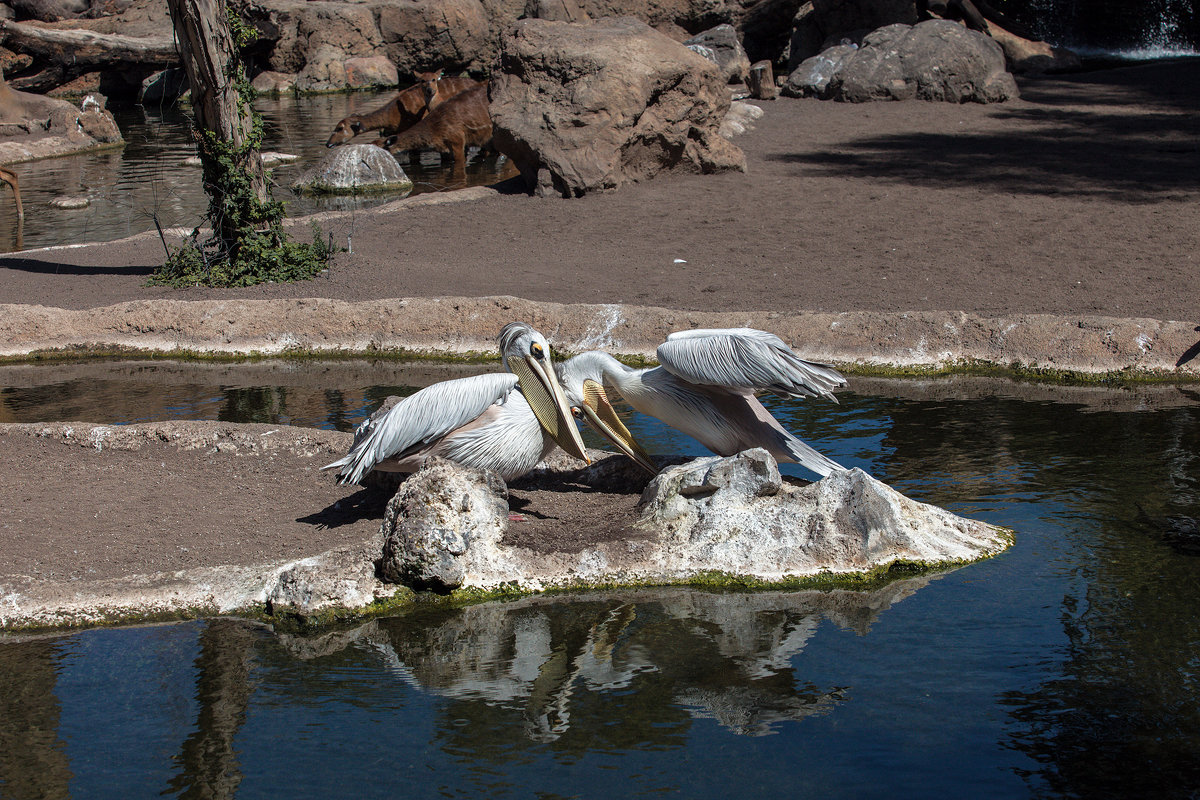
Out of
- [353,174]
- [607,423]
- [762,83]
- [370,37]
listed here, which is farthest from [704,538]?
[370,37]

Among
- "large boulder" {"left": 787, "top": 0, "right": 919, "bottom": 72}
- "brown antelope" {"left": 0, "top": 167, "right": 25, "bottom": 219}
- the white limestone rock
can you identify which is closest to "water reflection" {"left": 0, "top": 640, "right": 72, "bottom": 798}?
"brown antelope" {"left": 0, "top": 167, "right": 25, "bottom": 219}

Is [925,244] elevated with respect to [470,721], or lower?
elevated

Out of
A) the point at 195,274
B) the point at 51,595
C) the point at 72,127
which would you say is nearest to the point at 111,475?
the point at 51,595

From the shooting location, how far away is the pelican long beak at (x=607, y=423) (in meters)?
5.25

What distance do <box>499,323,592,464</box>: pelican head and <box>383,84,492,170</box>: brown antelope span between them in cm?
1332

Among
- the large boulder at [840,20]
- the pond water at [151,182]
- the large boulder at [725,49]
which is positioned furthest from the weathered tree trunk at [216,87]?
the large boulder at [840,20]

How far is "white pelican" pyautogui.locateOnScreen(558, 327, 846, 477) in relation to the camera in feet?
16.7

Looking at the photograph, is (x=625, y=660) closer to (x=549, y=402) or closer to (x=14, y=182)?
(x=549, y=402)

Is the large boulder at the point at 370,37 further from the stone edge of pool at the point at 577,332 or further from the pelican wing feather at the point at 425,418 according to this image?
the pelican wing feather at the point at 425,418

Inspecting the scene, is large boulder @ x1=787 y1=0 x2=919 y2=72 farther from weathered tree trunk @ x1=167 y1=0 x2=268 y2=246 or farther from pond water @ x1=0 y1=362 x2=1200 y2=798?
pond water @ x1=0 y1=362 x2=1200 y2=798

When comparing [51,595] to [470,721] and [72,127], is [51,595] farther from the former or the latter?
[72,127]

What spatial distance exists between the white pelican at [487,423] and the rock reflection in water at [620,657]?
86 centimetres

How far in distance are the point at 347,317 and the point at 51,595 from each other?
181 inches

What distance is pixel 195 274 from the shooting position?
1038 centimetres
